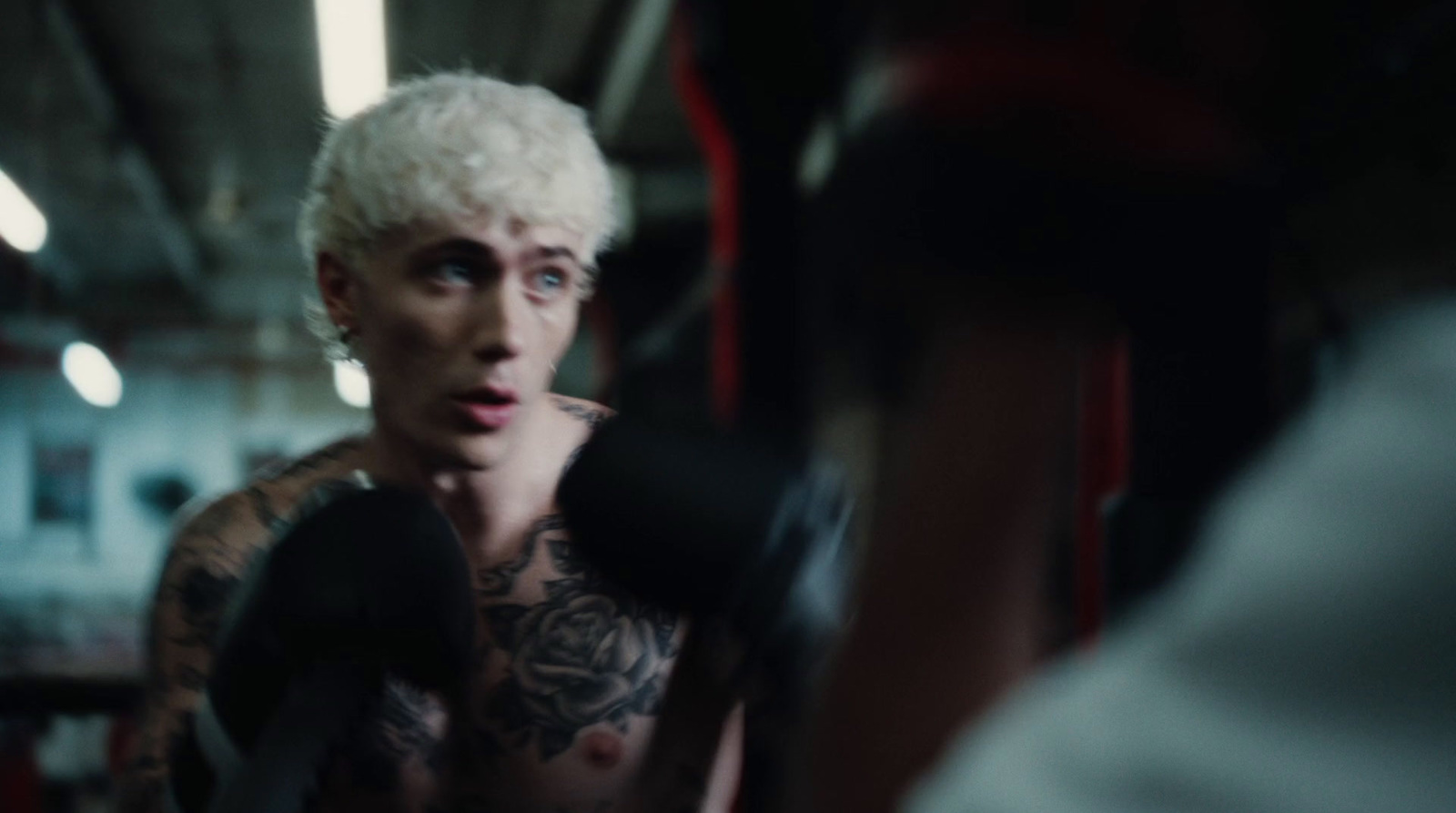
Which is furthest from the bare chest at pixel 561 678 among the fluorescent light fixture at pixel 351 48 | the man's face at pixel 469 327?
the fluorescent light fixture at pixel 351 48

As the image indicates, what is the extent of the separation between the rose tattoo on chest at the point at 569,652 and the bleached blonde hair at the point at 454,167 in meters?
0.36

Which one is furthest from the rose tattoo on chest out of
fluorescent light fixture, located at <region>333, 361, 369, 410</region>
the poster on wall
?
the poster on wall

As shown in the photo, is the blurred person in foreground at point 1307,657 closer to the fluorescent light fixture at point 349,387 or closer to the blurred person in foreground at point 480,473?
the blurred person in foreground at point 480,473

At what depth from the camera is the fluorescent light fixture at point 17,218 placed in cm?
663

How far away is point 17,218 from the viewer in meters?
6.89

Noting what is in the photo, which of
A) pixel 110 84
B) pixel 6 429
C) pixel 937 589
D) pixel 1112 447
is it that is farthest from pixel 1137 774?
pixel 6 429

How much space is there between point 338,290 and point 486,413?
0.86 ft

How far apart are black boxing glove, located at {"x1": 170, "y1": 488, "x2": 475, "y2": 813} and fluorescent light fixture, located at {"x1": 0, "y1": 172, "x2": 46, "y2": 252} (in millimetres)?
6481

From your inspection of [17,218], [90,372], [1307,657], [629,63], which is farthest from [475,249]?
[90,372]

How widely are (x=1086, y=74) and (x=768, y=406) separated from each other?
8.96 feet

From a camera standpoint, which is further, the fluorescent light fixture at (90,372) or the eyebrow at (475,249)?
the fluorescent light fixture at (90,372)

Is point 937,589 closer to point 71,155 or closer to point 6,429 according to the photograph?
point 71,155

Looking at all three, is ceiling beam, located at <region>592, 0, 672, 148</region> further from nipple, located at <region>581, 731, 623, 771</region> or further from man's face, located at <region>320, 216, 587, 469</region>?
nipple, located at <region>581, 731, 623, 771</region>

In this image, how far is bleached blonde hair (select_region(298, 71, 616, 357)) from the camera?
134 centimetres
